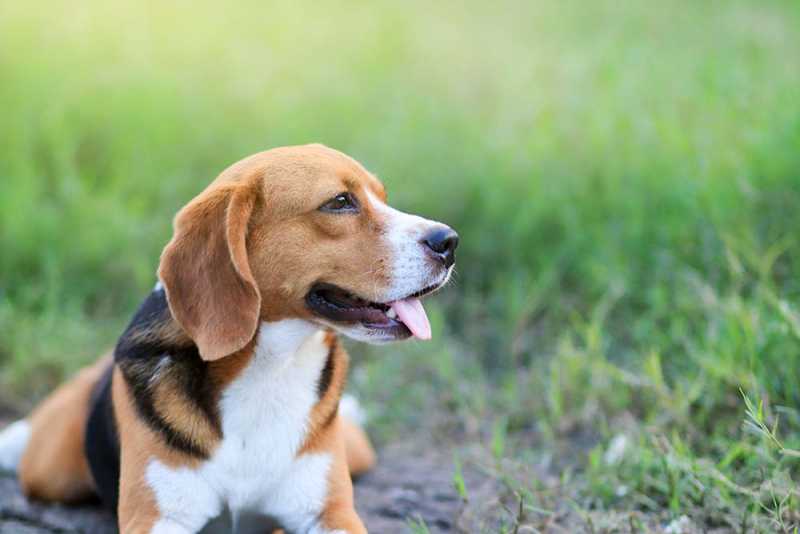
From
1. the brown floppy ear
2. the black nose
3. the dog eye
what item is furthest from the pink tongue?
the brown floppy ear

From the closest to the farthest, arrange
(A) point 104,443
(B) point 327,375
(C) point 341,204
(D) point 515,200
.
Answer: (C) point 341,204 < (B) point 327,375 < (A) point 104,443 < (D) point 515,200

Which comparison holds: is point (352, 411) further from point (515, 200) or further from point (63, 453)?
point (515, 200)

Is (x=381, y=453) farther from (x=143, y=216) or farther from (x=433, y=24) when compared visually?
(x=433, y=24)

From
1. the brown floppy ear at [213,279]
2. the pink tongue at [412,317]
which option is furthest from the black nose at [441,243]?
the brown floppy ear at [213,279]

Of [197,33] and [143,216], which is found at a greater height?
[197,33]

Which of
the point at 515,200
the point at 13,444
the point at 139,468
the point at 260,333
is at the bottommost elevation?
the point at 13,444

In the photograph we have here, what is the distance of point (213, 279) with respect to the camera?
3082 millimetres

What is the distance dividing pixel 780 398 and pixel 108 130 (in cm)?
447

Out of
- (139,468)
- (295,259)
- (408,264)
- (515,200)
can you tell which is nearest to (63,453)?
(139,468)

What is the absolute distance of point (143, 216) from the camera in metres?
6.30

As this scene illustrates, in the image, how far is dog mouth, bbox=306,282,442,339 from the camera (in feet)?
10.5

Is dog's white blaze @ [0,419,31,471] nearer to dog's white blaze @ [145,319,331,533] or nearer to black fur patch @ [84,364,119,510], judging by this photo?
black fur patch @ [84,364,119,510]

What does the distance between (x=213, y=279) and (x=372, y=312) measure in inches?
19.6

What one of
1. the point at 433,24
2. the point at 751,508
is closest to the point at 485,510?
A: the point at 751,508
